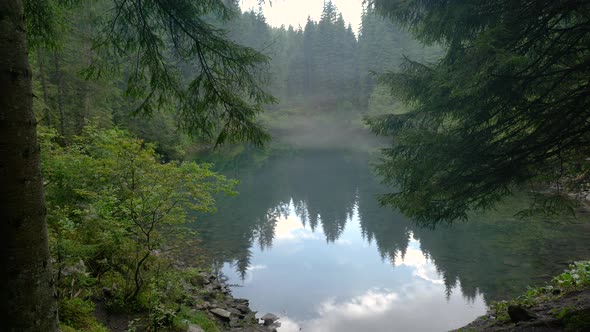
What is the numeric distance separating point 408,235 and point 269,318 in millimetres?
8870

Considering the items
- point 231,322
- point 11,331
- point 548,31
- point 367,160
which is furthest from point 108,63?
point 367,160

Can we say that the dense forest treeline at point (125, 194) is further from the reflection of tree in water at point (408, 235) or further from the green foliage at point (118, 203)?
the reflection of tree in water at point (408, 235)

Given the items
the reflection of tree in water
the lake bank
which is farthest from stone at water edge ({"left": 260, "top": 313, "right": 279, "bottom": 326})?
the lake bank

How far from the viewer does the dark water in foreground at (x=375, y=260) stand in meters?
10.3

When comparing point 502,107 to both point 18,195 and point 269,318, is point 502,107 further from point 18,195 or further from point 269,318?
point 269,318

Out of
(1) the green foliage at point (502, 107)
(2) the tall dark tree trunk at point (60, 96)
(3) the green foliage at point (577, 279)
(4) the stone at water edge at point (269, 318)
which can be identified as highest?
(2) the tall dark tree trunk at point (60, 96)

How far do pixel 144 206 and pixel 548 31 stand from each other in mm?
6705

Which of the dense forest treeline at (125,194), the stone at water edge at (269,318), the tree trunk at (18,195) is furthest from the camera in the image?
the stone at water edge at (269,318)

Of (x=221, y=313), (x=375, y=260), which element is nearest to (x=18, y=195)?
(x=221, y=313)

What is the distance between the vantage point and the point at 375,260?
1433 cm

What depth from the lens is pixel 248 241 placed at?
15.2m

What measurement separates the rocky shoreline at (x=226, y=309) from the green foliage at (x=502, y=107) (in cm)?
416

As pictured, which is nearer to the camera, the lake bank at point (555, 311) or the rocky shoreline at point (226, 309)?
the lake bank at point (555, 311)

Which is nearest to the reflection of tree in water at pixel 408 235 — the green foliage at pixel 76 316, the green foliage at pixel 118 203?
the green foliage at pixel 118 203
